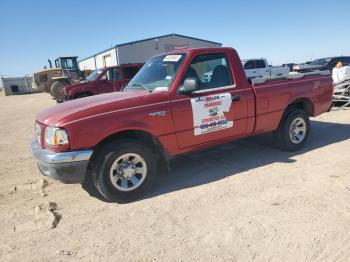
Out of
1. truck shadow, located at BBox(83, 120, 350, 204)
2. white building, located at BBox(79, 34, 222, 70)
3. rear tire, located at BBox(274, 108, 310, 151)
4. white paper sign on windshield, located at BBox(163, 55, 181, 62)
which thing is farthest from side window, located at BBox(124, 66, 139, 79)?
white building, located at BBox(79, 34, 222, 70)

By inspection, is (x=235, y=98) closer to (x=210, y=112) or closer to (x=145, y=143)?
(x=210, y=112)

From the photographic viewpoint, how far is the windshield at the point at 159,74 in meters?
4.65

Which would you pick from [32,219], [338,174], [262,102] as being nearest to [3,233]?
[32,219]

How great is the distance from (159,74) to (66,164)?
1977 mm

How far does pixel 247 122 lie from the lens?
511 centimetres

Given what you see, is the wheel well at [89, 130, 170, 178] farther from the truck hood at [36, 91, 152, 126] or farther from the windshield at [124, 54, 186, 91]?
the windshield at [124, 54, 186, 91]

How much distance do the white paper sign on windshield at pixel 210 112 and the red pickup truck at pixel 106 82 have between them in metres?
8.90

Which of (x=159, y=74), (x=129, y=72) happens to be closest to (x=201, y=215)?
(x=159, y=74)

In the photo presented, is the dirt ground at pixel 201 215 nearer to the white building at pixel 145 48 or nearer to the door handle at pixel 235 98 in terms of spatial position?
the door handle at pixel 235 98

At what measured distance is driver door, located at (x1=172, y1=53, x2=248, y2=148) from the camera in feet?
14.6

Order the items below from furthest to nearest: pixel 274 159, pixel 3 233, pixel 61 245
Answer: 1. pixel 274 159
2. pixel 3 233
3. pixel 61 245

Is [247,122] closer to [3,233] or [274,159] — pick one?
[274,159]

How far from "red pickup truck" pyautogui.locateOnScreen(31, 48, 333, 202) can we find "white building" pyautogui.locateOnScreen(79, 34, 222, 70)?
92.4ft

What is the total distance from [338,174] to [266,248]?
89.3 inches
